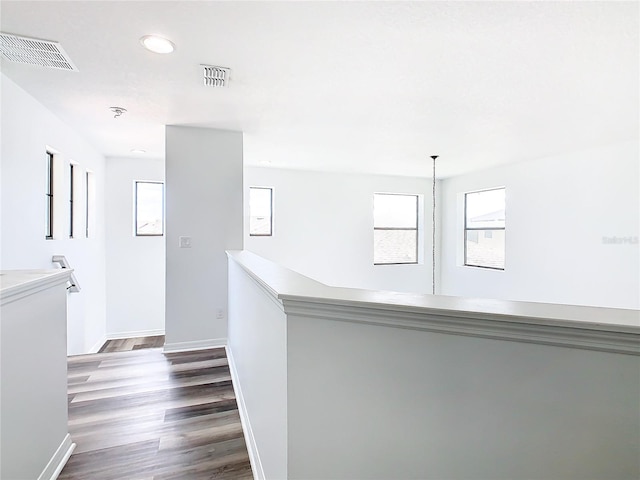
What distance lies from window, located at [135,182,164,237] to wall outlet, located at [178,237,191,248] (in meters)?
2.26

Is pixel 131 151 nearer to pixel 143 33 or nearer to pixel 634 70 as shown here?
pixel 143 33

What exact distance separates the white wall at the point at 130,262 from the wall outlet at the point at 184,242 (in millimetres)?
2230

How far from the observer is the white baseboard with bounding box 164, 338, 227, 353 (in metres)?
3.57

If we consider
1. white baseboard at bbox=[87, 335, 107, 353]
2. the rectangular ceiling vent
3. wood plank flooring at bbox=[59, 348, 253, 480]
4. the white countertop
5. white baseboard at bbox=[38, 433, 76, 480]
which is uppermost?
the rectangular ceiling vent

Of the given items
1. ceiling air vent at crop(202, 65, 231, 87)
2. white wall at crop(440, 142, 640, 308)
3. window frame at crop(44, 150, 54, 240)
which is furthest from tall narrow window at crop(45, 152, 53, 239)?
white wall at crop(440, 142, 640, 308)

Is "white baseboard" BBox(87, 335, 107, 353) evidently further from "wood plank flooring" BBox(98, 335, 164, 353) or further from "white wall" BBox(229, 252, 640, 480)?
"white wall" BBox(229, 252, 640, 480)

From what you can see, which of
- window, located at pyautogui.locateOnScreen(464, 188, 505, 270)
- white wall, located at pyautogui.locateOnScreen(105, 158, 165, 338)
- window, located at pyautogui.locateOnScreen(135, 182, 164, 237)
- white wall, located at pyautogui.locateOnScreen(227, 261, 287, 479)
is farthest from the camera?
window, located at pyautogui.locateOnScreen(464, 188, 505, 270)

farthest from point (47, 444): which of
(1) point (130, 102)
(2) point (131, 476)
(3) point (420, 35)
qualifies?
(3) point (420, 35)

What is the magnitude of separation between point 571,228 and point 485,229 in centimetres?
161

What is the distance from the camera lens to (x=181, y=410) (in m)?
2.43

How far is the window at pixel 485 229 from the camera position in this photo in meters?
5.75

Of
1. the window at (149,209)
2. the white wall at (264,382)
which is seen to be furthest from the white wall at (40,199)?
the white wall at (264,382)

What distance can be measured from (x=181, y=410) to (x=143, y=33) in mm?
2435

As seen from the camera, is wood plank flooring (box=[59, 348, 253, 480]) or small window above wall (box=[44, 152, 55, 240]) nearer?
wood plank flooring (box=[59, 348, 253, 480])
